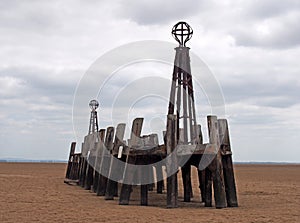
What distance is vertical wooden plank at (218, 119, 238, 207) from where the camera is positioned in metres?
15.2

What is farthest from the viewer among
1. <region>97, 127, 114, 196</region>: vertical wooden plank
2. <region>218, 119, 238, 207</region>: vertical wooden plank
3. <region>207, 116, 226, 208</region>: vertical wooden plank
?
<region>97, 127, 114, 196</region>: vertical wooden plank

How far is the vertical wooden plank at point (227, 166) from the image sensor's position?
15.2 metres

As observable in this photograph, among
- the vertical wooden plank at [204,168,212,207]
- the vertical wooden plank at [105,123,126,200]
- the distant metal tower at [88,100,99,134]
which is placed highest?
the distant metal tower at [88,100,99,134]

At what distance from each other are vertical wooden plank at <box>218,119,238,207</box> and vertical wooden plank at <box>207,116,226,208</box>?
385 millimetres

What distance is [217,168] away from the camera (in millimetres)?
14555

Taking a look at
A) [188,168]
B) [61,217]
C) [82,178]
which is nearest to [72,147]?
[82,178]

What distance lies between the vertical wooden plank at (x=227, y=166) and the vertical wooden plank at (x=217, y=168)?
39 cm

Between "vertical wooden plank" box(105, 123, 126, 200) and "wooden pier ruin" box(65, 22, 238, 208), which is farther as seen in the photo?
"vertical wooden plank" box(105, 123, 126, 200)

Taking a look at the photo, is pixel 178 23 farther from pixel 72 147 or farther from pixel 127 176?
pixel 72 147

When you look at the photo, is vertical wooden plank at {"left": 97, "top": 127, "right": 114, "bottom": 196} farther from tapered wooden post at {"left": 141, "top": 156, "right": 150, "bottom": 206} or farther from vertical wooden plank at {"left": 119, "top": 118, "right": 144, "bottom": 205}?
vertical wooden plank at {"left": 119, "top": 118, "right": 144, "bottom": 205}

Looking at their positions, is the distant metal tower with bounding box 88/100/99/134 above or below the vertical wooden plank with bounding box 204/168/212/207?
above

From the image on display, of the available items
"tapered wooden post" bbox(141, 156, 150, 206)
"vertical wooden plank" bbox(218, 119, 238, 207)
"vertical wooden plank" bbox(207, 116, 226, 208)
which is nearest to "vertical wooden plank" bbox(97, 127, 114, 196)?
"tapered wooden post" bbox(141, 156, 150, 206)

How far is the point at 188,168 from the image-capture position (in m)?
18.5

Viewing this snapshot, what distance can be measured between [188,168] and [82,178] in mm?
9827
